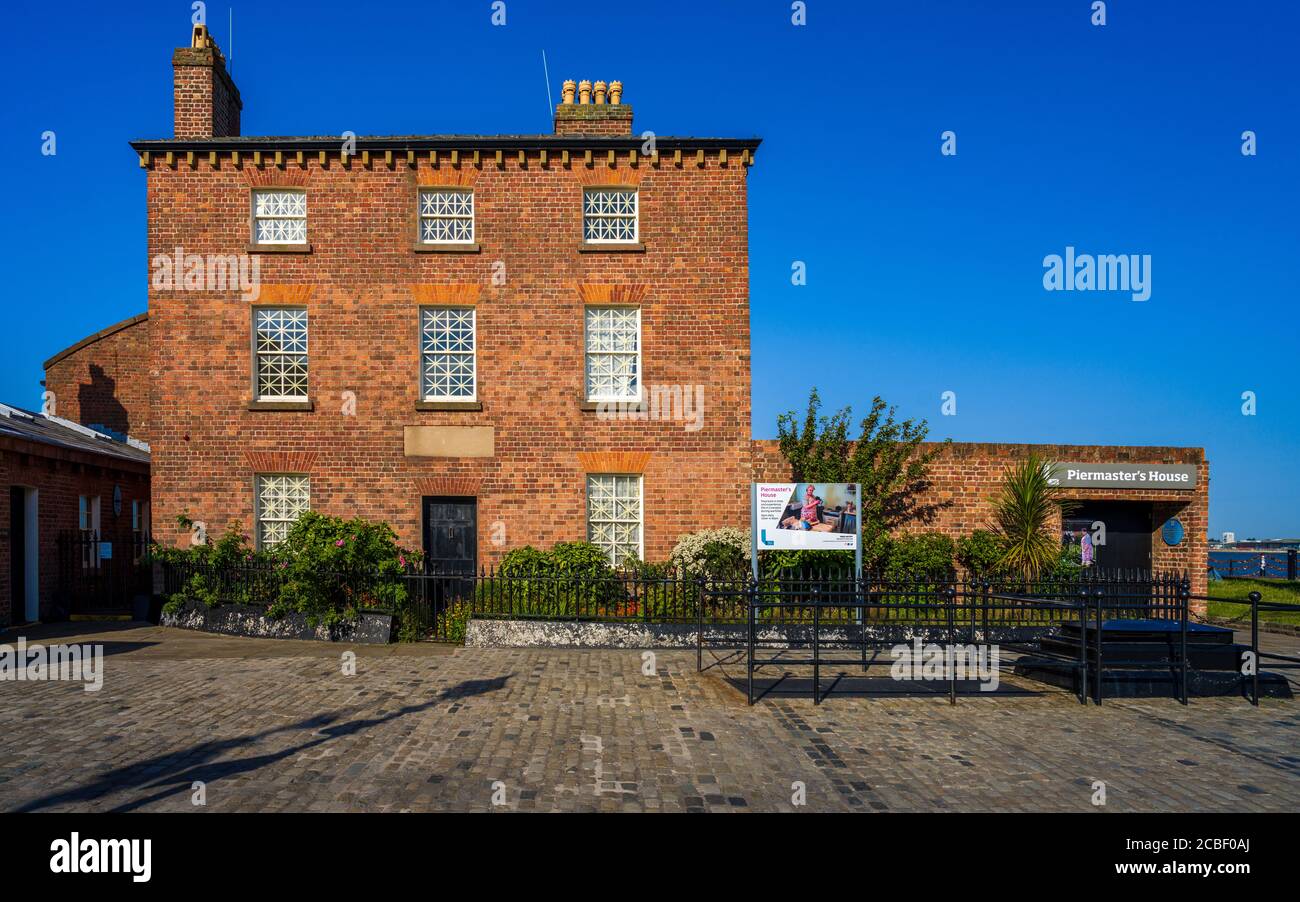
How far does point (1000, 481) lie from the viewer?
17.2 meters

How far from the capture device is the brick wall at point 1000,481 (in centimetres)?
1702

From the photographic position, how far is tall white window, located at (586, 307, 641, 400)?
51.6 ft

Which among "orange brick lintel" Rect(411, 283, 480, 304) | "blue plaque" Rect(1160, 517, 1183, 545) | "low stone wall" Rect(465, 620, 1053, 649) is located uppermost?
"orange brick lintel" Rect(411, 283, 480, 304)

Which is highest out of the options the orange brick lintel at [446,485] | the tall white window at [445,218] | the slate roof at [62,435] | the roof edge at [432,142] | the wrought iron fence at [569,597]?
the roof edge at [432,142]

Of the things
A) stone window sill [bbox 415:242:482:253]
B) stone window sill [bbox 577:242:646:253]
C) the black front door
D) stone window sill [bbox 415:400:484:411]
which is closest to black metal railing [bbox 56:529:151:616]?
the black front door

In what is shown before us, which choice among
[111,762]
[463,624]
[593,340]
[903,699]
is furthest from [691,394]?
[111,762]

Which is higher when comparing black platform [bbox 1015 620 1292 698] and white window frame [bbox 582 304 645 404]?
white window frame [bbox 582 304 645 404]

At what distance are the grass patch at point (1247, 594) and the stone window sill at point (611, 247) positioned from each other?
13901mm

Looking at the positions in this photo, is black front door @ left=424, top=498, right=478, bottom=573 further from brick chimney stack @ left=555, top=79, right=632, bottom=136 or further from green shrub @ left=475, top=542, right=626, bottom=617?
brick chimney stack @ left=555, top=79, right=632, bottom=136

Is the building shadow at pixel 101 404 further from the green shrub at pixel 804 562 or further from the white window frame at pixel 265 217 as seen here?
the green shrub at pixel 804 562

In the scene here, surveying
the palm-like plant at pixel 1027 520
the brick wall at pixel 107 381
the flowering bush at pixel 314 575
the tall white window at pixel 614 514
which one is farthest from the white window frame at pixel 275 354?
the palm-like plant at pixel 1027 520

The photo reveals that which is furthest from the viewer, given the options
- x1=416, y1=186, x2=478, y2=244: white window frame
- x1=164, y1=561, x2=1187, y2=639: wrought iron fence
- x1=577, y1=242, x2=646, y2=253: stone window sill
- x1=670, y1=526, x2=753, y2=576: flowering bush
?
x1=416, y1=186, x2=478, y2=244: white window frame

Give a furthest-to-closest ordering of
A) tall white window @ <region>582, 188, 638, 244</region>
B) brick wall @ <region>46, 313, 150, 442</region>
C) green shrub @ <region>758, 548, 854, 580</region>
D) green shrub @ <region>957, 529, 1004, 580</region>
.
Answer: brick wall @ <region>46, 313, 150, 442</region>
green shrub @ <region>957, 529, 1004, 580</region>
tall white window @ <region>582, 188, 638, 244</region>
green shrub @ <region>758, 548, 854, 580</region>

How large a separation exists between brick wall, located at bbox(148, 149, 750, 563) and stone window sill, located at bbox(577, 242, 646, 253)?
4.8 inches
